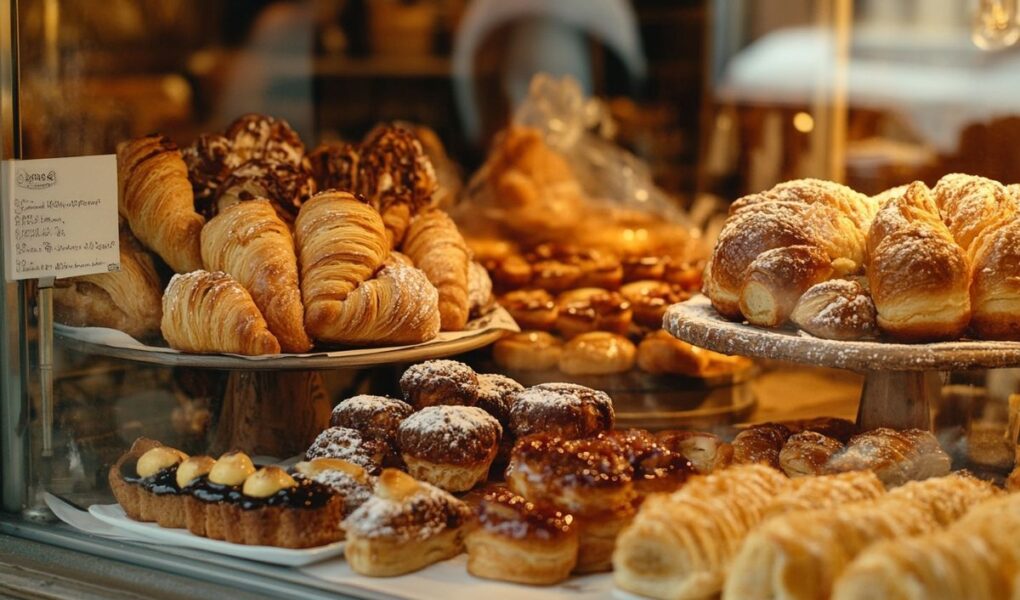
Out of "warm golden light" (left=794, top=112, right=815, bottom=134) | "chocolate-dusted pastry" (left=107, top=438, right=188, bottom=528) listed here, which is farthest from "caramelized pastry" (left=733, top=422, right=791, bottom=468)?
"warm golden light" (left=794, top=112, right=815, bottom=134)

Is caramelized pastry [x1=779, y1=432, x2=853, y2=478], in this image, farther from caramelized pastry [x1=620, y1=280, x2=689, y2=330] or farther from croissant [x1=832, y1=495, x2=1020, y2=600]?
caramelized pastry [x1=620, y1=280, x2=689, y2=330]

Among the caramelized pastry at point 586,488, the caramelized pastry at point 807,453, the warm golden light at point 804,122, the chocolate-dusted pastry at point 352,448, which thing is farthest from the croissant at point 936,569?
the warm golden light at point 804,122

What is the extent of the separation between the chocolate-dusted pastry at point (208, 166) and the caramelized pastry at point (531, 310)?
0.68 m

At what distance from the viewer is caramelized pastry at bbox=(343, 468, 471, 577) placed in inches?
66.4

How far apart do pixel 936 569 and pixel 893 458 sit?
55cm

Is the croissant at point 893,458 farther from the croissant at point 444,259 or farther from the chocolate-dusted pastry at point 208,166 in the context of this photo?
the chocolate-dusted pastry at point 208,166

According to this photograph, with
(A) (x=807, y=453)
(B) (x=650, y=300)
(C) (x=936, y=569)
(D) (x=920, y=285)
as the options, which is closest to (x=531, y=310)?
(B) (x=650, y=300)

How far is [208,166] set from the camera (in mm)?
2459

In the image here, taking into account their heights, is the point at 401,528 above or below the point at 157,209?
below

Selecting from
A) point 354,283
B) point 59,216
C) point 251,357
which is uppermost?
point 59,216

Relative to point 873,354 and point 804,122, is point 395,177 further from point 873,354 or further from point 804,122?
point 804,122

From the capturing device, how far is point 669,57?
6359mm

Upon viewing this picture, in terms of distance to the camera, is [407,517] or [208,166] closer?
[407,517]

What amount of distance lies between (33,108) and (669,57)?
4623 mm
